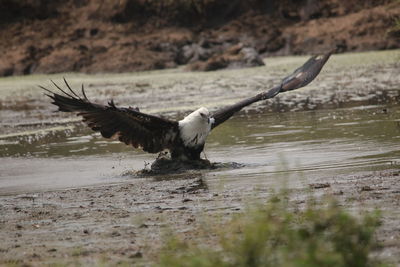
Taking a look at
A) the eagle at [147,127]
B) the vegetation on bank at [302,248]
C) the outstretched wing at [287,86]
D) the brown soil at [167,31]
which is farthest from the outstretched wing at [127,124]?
the brown soil at [167,31]

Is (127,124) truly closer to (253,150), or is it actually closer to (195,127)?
(195,127)

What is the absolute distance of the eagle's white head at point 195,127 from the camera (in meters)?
8.76

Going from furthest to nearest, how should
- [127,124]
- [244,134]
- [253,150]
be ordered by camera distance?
1. [244,134]
2. [253,150]
3. [127,124]

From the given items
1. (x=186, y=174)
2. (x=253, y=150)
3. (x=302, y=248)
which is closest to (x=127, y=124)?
(x=186, y=174)

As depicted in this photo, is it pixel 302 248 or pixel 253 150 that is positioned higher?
pixel 302 248

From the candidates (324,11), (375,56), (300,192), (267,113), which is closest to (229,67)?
(375,56)

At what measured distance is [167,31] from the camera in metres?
34.1

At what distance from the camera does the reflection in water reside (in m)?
8.27

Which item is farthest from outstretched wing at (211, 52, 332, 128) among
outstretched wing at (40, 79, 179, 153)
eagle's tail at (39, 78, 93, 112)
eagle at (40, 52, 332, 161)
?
eagle's tail at (39, 78, 93, 112)

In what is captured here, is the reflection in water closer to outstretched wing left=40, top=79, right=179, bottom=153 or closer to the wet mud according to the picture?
the wet mud

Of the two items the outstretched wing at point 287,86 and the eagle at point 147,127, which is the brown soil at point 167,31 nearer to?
the outstretched wing at point 287,86

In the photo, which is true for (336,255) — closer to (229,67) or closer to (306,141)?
(306,141)

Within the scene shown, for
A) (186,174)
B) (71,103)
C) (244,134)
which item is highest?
(71,103)

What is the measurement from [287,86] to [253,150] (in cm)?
87
